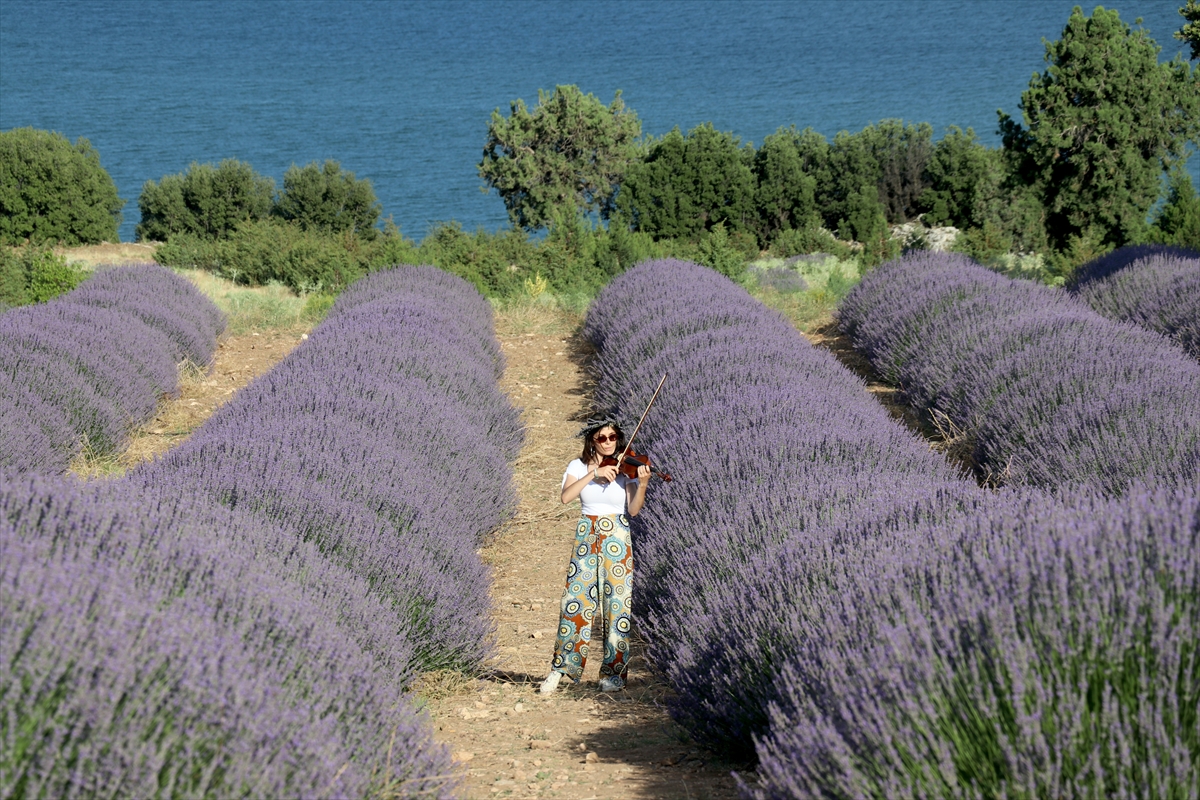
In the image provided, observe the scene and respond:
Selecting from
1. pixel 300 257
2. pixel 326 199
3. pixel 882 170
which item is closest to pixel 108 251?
pixel 326 199

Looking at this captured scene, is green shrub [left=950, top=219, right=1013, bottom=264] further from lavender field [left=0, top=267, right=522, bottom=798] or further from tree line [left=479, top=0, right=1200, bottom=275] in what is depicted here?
lavender field [left=0, top=267, right=522, bottom=798]

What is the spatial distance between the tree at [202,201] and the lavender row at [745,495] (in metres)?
42.4

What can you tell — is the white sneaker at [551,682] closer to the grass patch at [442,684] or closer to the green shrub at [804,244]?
the grass patch at [442,684]

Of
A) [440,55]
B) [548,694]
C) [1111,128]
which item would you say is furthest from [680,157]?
[440,55]

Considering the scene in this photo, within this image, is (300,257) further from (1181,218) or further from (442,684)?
(1181,218)

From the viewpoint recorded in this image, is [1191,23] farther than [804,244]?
No

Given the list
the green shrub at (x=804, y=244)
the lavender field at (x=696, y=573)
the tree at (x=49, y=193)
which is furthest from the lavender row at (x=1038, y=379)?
the tree at (x=49, y=193)

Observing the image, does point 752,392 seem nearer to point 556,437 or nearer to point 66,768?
point 556,437

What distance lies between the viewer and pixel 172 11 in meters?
149

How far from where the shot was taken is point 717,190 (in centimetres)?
4772

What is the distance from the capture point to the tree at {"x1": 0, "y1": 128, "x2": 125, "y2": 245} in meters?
42.6

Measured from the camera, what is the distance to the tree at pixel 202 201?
46875mm

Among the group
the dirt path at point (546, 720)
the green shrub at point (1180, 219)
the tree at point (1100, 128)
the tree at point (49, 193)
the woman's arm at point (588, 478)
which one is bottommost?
the dirt path at point (546, 720)

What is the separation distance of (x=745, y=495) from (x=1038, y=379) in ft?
10.2
